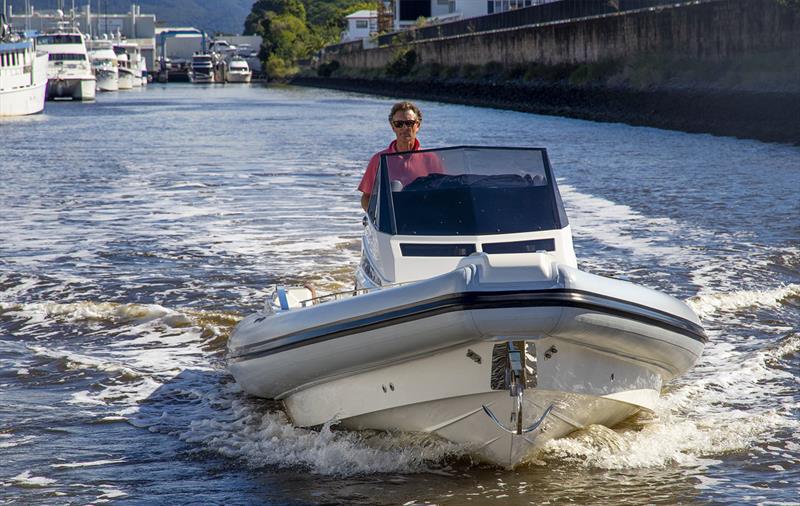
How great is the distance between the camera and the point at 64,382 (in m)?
7.41

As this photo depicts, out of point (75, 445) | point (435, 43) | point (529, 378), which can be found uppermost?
point (435, 43)

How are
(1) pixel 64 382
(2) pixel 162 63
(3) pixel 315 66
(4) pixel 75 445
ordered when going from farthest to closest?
(2) pixel 162 63
(3) pixel 315 66
(1) pixel 64 382
(4) pixel 75 445

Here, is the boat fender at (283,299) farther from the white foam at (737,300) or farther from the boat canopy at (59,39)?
the boat canopy at (59,39)

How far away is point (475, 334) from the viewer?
16.7ft

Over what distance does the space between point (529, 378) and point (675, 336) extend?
77cm

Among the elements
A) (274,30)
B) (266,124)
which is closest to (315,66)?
(274,30)

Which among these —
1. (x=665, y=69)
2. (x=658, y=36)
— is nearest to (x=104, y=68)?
(x=658, y=36)

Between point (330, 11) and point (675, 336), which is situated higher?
point (330, 11)

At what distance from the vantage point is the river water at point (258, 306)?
5656 millimetres

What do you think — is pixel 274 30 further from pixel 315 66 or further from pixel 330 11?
pixel 330 11

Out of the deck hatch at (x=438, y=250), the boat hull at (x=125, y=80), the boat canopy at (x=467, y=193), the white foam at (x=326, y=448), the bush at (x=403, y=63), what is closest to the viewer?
the white foam at (x=326, y=448)

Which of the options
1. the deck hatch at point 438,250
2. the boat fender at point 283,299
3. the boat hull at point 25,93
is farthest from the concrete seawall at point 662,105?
the boat fender at point 283,299

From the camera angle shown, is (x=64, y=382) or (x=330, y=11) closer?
(x=64, y=382)

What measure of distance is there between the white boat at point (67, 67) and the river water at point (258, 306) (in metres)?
43.1
